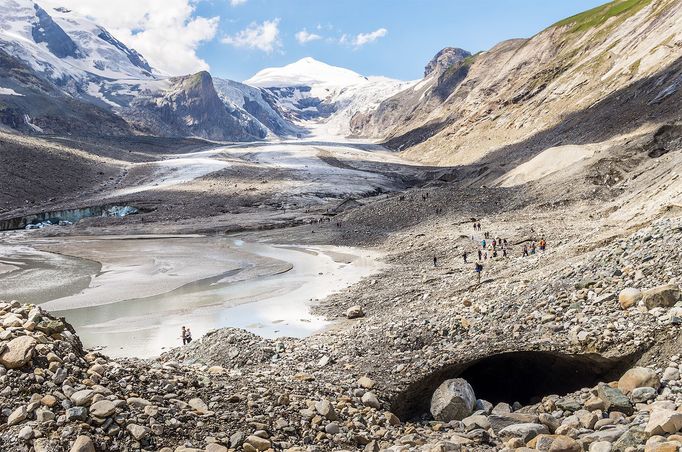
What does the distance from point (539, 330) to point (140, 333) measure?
64.5 feet

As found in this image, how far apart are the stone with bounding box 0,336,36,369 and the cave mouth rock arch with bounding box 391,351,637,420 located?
735 cm

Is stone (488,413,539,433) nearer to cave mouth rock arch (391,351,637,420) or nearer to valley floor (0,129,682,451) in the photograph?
valley floor (0,129,682,451)

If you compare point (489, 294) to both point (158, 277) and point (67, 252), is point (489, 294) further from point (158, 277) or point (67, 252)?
point (67, 252)

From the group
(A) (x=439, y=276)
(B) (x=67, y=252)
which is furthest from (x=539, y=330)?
(B) (x=67, y=252)

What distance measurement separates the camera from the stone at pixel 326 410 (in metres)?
10.4

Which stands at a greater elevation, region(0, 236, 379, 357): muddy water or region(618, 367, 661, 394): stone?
region(618, 367, 661, 394): stone

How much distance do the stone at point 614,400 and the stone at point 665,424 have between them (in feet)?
5.18

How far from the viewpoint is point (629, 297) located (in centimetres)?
1295

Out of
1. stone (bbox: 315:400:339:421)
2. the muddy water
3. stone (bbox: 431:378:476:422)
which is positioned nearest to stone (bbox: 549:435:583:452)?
stone (bbox: 431:378:476:422)

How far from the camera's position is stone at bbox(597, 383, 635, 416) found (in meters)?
9.96

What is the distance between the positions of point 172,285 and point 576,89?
83.8 m

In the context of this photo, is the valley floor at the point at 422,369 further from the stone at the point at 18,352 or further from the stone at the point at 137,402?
the stone at the point at 18,352

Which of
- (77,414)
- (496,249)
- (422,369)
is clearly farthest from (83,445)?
(496,249)

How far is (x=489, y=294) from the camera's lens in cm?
1928
